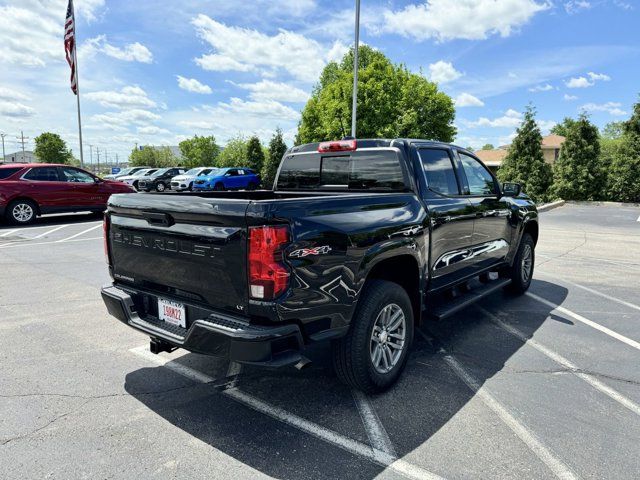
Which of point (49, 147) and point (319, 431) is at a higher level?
point (49, 147)

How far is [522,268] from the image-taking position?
6.06m

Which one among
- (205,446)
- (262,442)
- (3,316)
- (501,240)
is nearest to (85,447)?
(205,446)

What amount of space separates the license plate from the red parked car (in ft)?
38.1

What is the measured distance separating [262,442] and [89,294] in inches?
164

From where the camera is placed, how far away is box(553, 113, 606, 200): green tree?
81.5 ft

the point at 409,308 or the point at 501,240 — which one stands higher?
the point at 501,240

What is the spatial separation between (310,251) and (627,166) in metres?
27.2

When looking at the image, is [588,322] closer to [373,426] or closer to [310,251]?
[373,426]

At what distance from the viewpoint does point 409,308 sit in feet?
11.6

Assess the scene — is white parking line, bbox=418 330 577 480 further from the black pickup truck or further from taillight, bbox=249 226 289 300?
taillight, bbox=249 226 289 300

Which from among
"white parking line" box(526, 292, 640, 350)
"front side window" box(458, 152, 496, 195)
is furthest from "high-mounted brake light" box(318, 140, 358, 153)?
"white parking line" box(526, 292, 640, 350)

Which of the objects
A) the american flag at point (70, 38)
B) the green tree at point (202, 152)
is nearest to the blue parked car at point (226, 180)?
the american flag at point (70, 38)

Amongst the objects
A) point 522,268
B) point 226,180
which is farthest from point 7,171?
point 226,180

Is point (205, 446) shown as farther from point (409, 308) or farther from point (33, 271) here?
point (33, 271)
